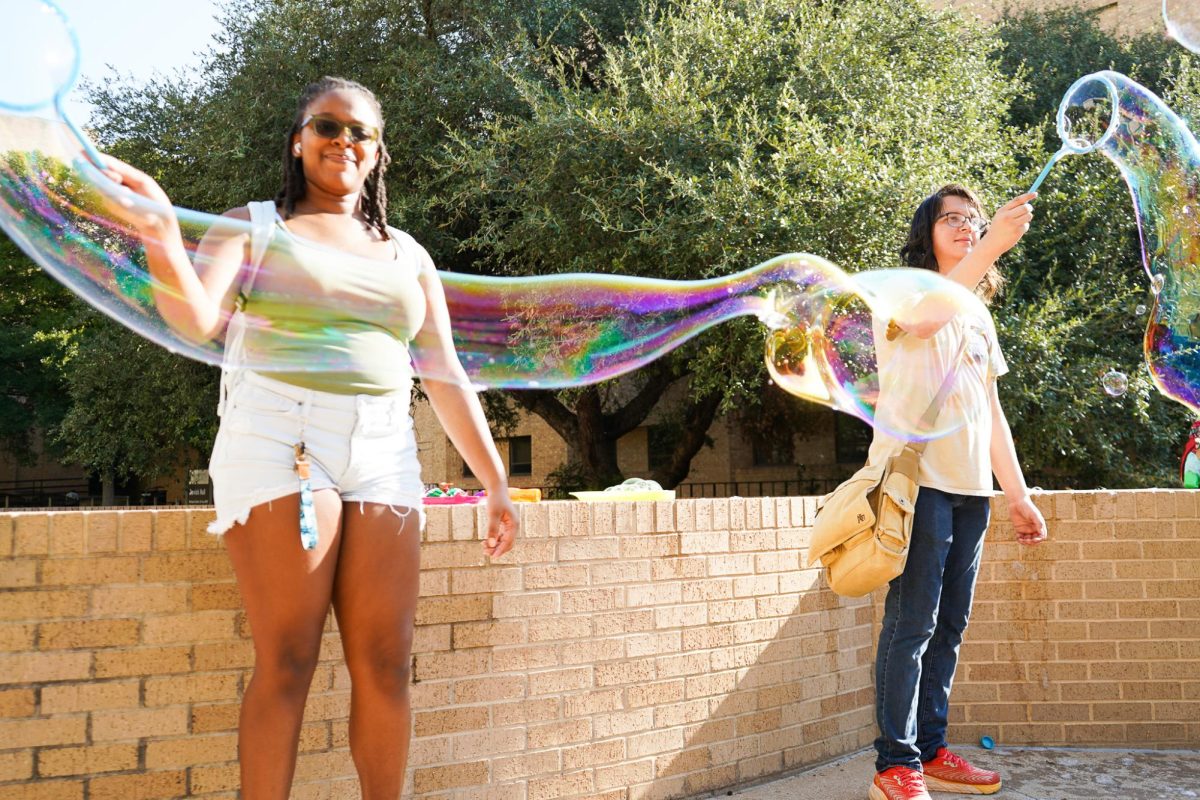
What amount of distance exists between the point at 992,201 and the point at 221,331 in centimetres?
1093

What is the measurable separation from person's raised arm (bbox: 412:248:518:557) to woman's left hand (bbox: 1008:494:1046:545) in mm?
2109

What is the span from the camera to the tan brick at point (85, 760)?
9.08 feet

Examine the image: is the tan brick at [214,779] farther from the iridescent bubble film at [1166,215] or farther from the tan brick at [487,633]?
the iridescent bubble film at [1166,215]

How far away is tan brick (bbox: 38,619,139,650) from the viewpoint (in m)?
2.81

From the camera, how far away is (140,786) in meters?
2.88

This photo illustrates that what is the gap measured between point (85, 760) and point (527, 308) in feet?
5.56

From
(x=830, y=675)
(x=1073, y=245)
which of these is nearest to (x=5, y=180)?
(x=830, y=675)

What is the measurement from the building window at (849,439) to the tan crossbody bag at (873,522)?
15.7m

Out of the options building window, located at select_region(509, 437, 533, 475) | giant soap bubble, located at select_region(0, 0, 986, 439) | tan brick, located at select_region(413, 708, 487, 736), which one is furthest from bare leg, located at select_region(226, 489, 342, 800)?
building window, located at select_region(509, 437, 533, 475)

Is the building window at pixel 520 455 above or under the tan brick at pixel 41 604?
above

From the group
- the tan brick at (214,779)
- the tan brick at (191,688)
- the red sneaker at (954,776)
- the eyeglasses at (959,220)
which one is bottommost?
the red sneaker at (954,776)

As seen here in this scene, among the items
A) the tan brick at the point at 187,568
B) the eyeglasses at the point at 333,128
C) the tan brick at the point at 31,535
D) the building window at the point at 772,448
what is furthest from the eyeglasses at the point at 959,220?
the building window at the point at 772,448

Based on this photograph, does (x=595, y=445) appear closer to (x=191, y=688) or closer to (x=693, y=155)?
(x=693, y=155)

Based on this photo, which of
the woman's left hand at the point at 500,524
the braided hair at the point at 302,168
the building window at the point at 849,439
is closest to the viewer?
the braided hair at the point at 302,168
